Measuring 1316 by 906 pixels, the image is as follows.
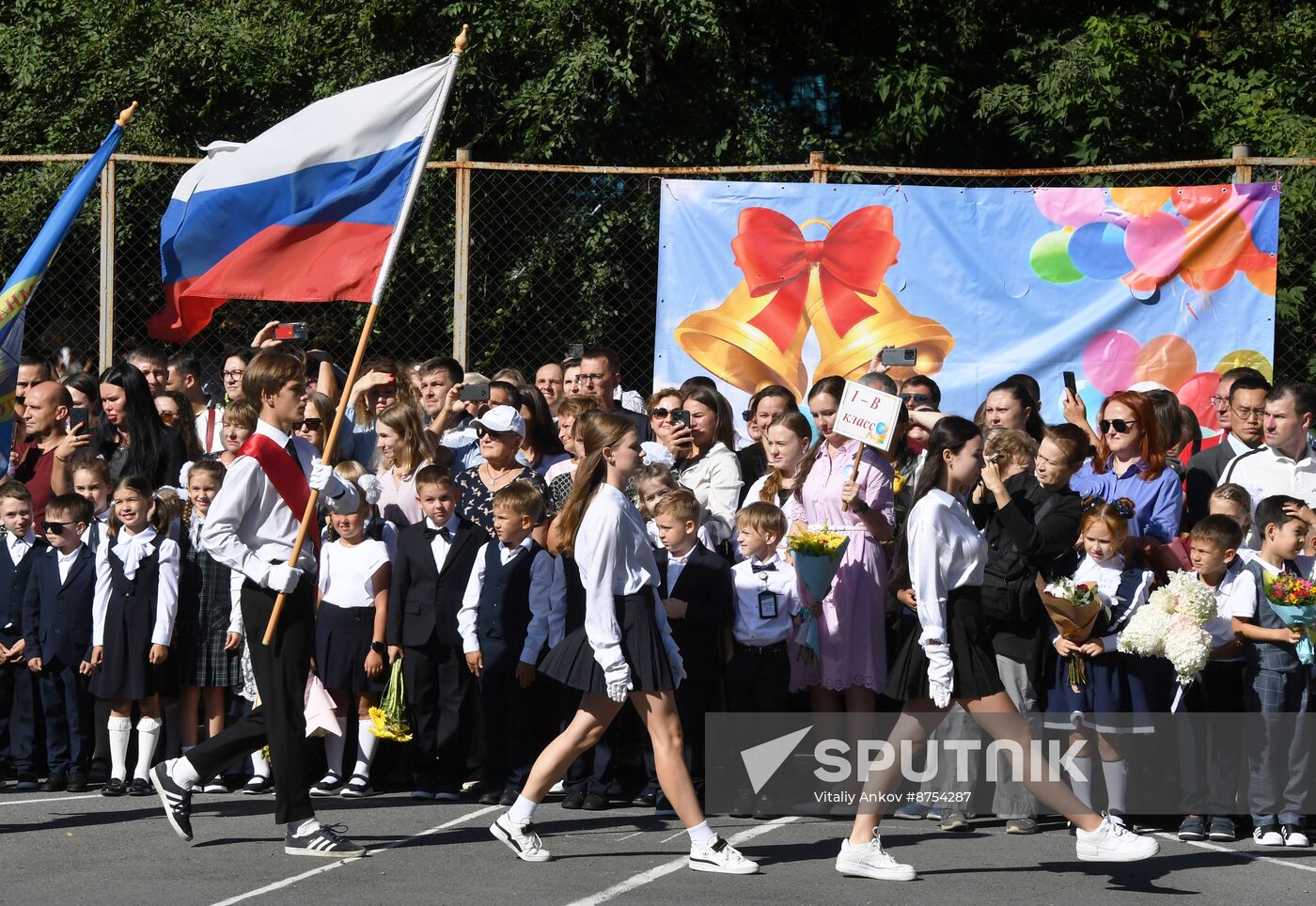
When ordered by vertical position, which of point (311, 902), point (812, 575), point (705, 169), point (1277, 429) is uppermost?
point (705, 169)

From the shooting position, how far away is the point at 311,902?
6523 millimetres

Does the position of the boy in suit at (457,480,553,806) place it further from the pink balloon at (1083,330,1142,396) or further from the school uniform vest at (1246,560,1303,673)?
the pink balloon at (1083,330,1142,396)

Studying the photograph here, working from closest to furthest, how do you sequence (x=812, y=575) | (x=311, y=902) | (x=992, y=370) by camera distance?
(x=311, y=902)
(x=812, y=575)
(x=992, y=370)

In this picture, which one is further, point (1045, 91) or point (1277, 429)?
point (1045, 91)

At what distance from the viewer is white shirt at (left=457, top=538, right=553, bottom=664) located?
864 cm

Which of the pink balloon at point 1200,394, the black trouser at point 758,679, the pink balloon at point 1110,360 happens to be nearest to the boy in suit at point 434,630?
the black trouser at point 758,679

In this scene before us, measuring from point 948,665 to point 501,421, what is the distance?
10.4 ft

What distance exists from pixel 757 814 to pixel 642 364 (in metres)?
4.50

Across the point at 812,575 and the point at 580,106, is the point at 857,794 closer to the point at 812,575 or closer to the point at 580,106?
the point at 812,575

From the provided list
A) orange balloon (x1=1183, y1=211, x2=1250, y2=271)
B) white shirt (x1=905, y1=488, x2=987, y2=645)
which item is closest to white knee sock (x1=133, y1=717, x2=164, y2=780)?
white shirt (x1=905, y1=488, x2=987, y2=645)

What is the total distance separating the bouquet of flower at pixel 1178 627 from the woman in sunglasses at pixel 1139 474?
28.9 inches

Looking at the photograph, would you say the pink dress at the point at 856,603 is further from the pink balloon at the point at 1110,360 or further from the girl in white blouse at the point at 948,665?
the pink balloon at the point at 1110,360

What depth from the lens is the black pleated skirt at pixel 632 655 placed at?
7020 millimetres

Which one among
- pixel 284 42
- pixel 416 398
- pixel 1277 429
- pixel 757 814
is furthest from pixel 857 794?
pixel 284 42
